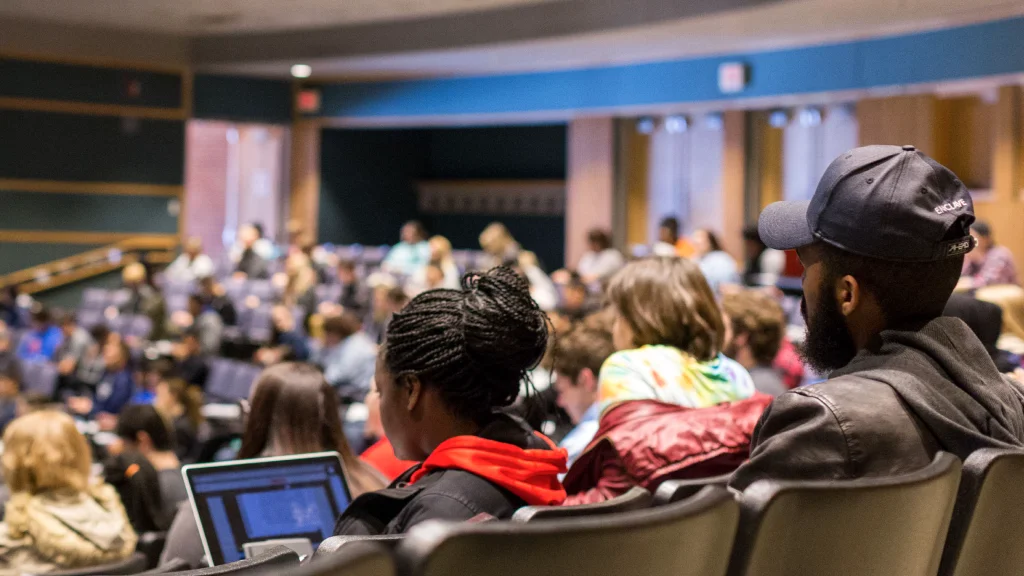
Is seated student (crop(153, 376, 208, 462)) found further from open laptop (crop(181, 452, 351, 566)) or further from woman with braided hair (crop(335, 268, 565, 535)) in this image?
woman with braided hair (crop(335, 268, 565, 535))

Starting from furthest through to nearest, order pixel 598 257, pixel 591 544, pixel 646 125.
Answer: pixel 646 125, pixel 598 257, pixel 591 544

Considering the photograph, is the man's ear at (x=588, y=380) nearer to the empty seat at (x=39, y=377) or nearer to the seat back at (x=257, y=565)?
the seat back at (x=257, y=565)

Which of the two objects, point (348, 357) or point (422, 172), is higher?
point (422, 172)

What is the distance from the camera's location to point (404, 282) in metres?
11.3

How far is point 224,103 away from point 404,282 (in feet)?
16.0

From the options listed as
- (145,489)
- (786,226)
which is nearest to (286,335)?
(145,489)

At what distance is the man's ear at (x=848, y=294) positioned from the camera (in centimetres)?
144

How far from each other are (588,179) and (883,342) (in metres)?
11.9

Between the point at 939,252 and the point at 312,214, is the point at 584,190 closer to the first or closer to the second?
the point at 312,214

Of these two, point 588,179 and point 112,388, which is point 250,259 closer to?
point 588,179

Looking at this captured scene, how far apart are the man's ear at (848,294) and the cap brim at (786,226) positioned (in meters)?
0.07

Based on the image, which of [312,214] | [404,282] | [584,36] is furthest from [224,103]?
[584,36]

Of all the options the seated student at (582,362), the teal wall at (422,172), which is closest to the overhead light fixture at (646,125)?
the teal wall at (422,172)

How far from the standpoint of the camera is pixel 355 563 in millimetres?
852
